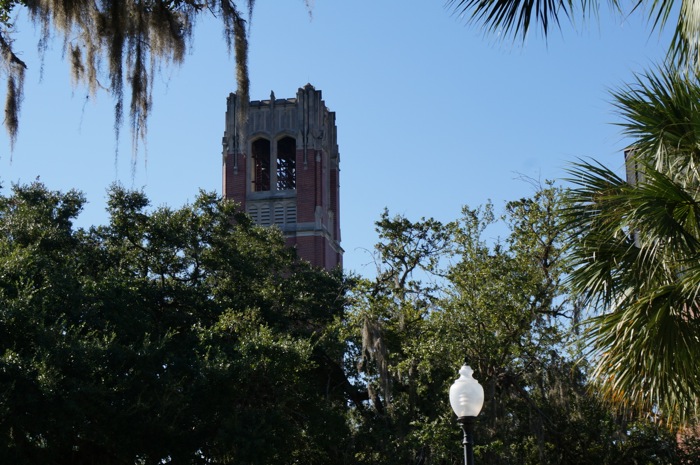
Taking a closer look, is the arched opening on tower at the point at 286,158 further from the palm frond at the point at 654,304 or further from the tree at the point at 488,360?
the palm frond at the point at 654,304

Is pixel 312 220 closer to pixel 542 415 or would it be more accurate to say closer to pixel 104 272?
pixel 104 272

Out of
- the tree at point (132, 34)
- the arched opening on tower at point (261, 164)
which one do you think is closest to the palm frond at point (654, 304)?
the tree at point (132, 34)

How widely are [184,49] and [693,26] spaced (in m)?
4.12

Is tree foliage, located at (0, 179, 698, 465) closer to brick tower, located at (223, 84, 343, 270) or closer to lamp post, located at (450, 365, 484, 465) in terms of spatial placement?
lamp post, located at (450, 365, 484, 465)

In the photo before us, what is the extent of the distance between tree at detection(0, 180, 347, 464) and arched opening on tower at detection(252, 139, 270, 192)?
37.4m

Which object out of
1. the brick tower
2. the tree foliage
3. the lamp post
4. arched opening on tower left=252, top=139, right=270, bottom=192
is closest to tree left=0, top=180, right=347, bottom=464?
the tree foliage

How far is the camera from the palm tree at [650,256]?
355 inches

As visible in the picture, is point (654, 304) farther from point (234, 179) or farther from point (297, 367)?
point (234, 179)

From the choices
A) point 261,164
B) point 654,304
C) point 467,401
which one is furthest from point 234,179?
point 654,304

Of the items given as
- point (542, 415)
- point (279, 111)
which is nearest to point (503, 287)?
point (542, 415)

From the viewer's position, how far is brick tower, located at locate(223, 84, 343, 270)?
6241cm

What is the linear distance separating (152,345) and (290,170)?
157ft

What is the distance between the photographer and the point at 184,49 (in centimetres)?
820

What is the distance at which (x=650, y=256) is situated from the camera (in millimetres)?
9648
